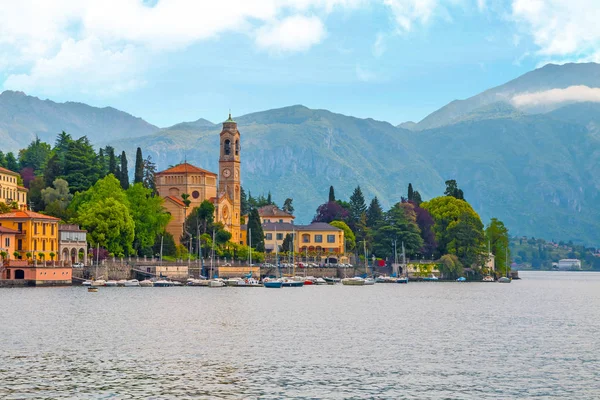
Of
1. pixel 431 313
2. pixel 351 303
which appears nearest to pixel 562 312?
pixel 431 313

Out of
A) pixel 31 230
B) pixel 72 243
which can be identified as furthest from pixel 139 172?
pixel 31 230

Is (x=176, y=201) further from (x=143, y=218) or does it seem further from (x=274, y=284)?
(x=274, y=284)

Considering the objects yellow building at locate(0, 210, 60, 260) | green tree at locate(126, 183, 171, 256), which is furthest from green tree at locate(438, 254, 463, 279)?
yellow building at locate(0, 210, 60, 260)

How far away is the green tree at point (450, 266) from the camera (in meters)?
186

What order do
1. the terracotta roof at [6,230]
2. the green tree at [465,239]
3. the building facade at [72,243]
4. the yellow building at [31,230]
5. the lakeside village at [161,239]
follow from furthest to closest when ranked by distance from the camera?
the green tree at [465,239] → the building facade at [72,243] → the lakeside village at [161,239] → the yellow building at [31,230] → the terracotta roof at [6,230]

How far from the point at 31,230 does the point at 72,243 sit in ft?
27.0

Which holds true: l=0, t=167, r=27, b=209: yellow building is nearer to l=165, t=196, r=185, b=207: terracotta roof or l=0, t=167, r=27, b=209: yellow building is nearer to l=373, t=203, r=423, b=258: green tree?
l=165, t=196, r=185, b=207: terracotta roof

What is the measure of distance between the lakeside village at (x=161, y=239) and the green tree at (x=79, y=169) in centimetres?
17

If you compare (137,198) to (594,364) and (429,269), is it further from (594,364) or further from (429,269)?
(594,364)

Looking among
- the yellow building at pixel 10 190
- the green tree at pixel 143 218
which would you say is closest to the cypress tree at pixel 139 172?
the green tree at pixel 143 218

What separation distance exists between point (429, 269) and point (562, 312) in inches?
3376

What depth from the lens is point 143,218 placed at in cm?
16288

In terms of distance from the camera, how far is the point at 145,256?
515 ft

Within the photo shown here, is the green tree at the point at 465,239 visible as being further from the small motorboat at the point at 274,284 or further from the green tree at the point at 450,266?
the small motorboat at the point at 274,284
